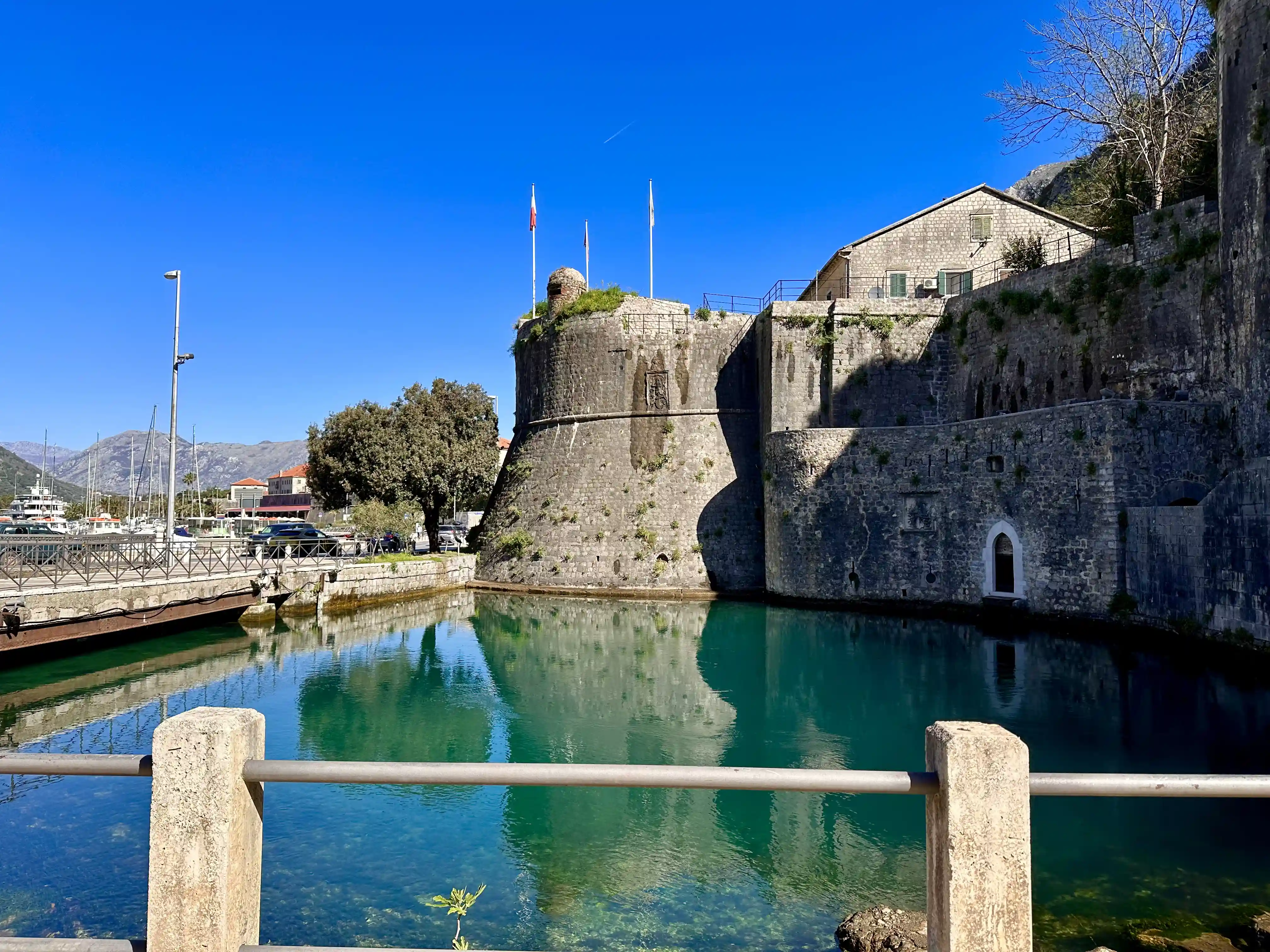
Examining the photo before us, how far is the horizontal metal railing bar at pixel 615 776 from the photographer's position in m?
2.27

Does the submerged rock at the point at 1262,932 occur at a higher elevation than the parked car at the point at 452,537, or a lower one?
lower

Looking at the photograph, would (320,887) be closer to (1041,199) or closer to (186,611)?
(186,611)

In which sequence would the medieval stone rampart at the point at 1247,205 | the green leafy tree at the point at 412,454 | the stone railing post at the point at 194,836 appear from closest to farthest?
the stone railing post at the point at 194,836, the medieval stone rampart at the point at 1247,205, the green leafy tree at the point at 412,454

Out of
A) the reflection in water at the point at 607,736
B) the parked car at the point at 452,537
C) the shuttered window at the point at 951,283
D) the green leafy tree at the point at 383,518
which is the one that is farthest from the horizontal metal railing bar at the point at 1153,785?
Answer: the parked car at the point at 452,537

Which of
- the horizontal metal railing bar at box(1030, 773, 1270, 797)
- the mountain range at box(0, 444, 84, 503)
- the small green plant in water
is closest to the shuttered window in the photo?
the small green plant in water

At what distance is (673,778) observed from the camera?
90.4 inches

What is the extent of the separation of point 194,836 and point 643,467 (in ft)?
87.1

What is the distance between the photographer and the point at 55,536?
82.7ft

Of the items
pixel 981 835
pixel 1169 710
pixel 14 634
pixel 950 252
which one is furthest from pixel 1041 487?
pixel 14 634

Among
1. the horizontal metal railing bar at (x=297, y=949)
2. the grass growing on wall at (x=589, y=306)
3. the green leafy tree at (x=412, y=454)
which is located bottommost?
the horizontal metal railing bar at (x=297, y=949)

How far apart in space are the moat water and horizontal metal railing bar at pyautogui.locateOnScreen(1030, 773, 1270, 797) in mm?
4529

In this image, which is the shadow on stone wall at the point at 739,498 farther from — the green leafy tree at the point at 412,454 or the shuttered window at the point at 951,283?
the green leafy tree at the point at 412,454

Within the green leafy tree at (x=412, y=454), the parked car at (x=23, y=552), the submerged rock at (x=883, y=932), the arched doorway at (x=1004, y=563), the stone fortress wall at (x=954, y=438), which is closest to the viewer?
the submerged rock at (x=883, y=932)

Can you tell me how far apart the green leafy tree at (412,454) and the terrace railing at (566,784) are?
28.9 meters
